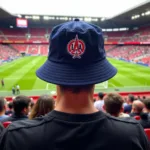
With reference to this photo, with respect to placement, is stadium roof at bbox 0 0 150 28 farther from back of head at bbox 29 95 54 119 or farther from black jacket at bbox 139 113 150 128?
back of head at bbox 29 95 54 119

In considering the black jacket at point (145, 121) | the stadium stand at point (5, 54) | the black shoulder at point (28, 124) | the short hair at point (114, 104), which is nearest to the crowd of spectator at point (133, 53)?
the stadium stand at point (5, 54)

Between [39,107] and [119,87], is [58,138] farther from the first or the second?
[119,87]

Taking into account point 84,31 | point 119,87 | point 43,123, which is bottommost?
point 119,87

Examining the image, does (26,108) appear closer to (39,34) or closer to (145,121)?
(145,121)

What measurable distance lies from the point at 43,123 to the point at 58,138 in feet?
0.46

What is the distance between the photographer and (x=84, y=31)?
1387mm

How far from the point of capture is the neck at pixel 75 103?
1385 millimetres

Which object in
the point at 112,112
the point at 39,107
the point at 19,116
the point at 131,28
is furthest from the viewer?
the point at 131,28

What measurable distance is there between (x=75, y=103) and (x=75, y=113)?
0.28ft

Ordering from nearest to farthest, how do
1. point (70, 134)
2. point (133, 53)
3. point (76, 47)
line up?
1. point (70, 134)
2. point (76, 47)
3. point (133, 53)

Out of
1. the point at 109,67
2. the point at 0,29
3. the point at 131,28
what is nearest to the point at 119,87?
the point at 109,67

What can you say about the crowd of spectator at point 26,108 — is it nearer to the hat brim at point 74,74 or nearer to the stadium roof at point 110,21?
the hat brim at point 74,74

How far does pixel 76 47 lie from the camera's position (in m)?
1.36

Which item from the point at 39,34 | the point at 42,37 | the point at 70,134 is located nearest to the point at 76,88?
the point at 70,134
